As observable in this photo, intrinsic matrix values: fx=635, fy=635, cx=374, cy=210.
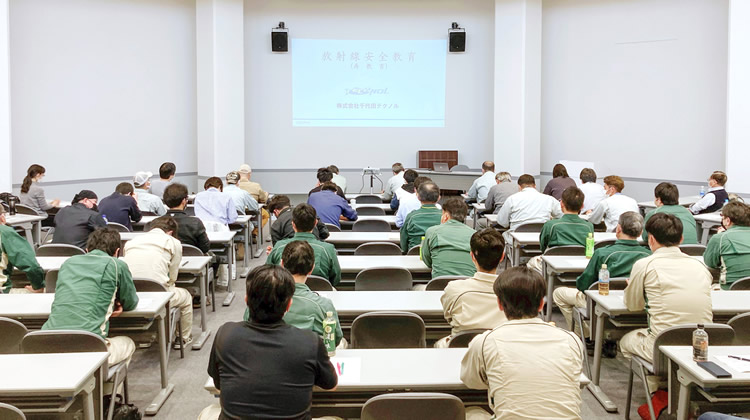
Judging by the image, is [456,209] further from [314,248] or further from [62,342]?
[62,342]

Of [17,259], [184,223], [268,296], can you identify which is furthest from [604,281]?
[17,259]

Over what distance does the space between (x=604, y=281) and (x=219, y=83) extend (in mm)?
9561

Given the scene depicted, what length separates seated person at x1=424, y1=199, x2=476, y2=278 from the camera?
472 cm

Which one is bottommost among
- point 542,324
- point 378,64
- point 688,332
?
point 688,332

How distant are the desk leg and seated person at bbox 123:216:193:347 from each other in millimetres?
413

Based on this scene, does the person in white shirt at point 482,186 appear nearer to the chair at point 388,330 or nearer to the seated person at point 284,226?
the seated person at point 284,226

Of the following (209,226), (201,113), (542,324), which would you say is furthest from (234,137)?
(542,324)

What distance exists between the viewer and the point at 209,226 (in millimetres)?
6770

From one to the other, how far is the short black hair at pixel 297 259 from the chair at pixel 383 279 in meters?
1.24

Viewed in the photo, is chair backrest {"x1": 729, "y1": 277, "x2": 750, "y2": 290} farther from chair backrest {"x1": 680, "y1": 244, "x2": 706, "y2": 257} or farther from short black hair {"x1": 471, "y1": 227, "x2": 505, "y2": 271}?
short black hair {"x1": 471, "y1": 227, "x2": 505, "y2": 271}

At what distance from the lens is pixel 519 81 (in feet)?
39.8

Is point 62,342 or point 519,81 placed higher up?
point 519,81

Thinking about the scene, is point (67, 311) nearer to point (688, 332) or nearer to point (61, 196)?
point (688, 332)

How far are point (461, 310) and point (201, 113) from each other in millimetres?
9943
